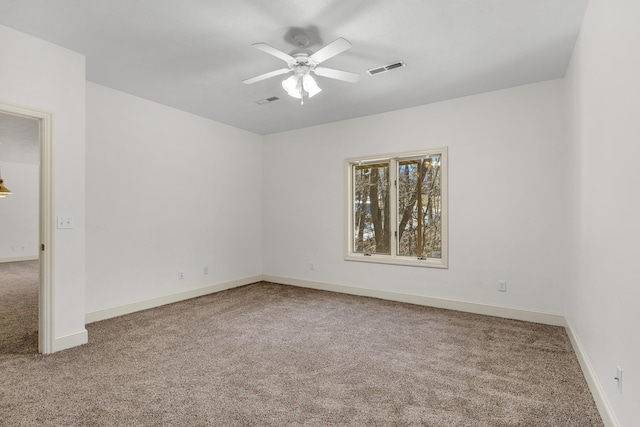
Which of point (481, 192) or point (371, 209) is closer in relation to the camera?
point (481, 192)

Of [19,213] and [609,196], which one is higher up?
[609,196]

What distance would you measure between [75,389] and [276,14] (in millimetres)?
3052

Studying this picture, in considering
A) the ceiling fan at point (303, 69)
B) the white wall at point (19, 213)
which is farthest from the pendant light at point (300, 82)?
the white wall at point (19, 213)

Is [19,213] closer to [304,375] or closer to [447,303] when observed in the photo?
[304,375]

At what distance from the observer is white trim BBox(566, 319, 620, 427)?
1.86 m

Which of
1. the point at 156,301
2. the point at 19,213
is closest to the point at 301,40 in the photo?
the point at 156,301

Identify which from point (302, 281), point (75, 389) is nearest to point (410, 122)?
point (302, 281)

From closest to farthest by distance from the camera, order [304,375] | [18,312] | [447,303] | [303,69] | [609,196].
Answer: [609,196] < [304,375] < [303,69] < [18,312] < [447,303]

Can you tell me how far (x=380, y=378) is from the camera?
2.49m

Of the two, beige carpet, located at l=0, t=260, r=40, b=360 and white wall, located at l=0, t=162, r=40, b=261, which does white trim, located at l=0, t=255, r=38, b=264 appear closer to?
white wall, located at l=0, t=162, r=40, b=261

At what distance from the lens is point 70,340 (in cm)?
304

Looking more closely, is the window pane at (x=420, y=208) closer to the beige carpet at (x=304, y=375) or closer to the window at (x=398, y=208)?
the window at (x=398, y=208)

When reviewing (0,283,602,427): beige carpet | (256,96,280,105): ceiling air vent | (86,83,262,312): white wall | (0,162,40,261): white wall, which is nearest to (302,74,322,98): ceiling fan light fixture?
(256,96,280,105): ceiling air vent

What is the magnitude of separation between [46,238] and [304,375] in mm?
2529
